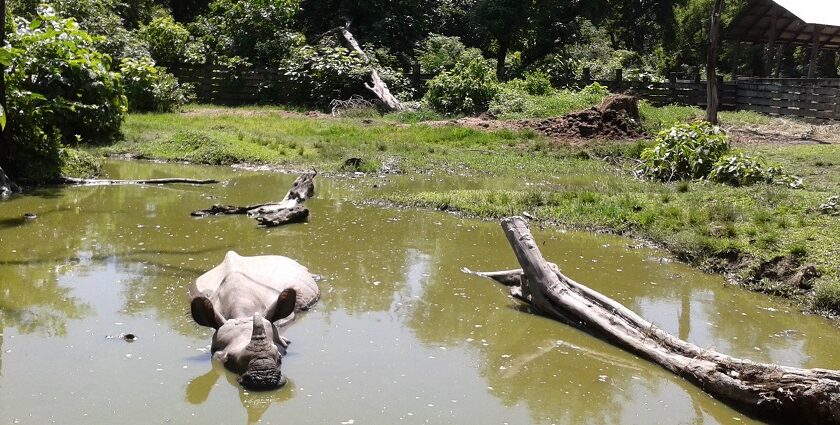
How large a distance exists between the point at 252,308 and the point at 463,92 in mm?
18608

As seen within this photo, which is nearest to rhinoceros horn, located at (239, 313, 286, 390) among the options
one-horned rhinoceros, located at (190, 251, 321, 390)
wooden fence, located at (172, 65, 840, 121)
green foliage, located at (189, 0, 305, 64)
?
one-horned rhinoceros, located at (190, 251, 321, 390)

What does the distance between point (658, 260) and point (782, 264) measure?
148 cm

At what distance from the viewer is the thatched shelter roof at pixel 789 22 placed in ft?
94.1

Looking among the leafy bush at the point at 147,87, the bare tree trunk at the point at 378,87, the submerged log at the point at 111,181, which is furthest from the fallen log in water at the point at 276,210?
the bare tree trunk at the point at 378,87

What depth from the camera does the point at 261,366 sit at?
5883 mm

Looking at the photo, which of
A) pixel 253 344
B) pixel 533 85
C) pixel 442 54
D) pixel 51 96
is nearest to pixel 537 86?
pixel 533 85

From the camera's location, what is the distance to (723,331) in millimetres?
7828

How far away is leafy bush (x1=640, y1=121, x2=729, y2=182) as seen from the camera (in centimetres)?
1491

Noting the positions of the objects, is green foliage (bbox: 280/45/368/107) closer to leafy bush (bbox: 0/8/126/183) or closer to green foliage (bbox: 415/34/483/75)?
green foliage (bbox: 415/34/483/75)

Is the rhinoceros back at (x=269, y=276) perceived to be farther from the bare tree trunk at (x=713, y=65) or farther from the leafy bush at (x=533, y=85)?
the leafy bush at (x=533, y=85)

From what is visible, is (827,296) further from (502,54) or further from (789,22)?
(789,22)

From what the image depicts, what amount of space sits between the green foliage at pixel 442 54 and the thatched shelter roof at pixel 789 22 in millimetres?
10493

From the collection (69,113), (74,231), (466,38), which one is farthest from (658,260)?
(466,38)

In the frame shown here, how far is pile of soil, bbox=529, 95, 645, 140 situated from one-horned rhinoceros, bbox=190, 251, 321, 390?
12982 millimetres
